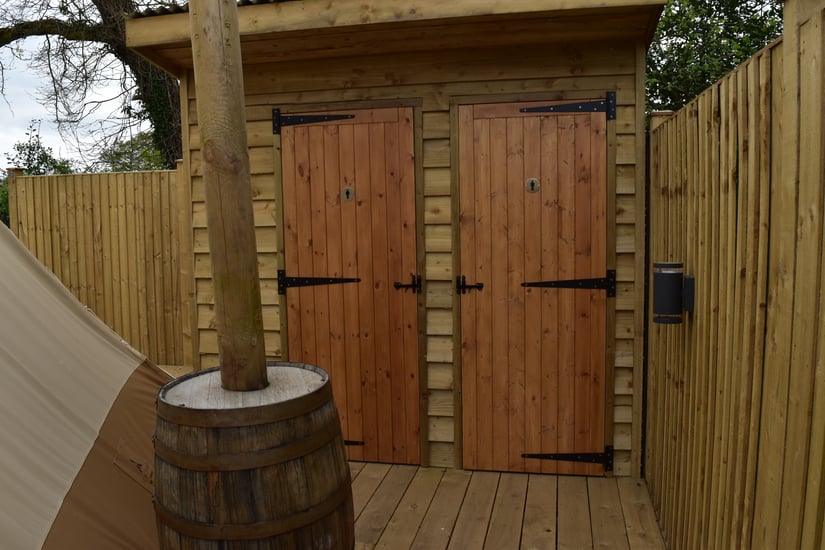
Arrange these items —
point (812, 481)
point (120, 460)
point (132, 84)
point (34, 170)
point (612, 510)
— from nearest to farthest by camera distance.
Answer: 1. point (812, 481)
2. point (120, 460)
3. point (612, 510)
4. point (132, 84)
5. point (34, 170)

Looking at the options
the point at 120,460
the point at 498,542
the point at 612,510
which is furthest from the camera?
the point at 612,510

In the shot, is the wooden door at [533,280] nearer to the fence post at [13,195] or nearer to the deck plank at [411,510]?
the deck plank at [411,510]

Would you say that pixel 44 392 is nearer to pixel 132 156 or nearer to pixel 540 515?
pixel 540 515

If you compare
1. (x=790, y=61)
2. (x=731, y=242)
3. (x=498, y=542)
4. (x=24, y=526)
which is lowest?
(x=498, y=542)

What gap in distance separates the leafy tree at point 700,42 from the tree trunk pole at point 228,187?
6.05m

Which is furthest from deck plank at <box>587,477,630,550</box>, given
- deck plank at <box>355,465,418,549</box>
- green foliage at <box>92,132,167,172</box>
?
green foliage at <box>92,132,167,172</box>

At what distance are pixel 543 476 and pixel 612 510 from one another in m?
0.50

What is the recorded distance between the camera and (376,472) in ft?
12.1

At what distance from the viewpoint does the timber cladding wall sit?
135 inches

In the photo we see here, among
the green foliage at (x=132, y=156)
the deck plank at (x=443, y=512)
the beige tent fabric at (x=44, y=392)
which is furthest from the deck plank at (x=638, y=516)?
the green foliage at (x=132, y=156)

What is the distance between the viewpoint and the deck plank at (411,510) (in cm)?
294

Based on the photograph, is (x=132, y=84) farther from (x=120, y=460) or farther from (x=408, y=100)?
(x=120, y=460)

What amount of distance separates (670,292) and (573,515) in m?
1.33

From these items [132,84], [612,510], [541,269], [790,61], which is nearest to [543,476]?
[612,510]
